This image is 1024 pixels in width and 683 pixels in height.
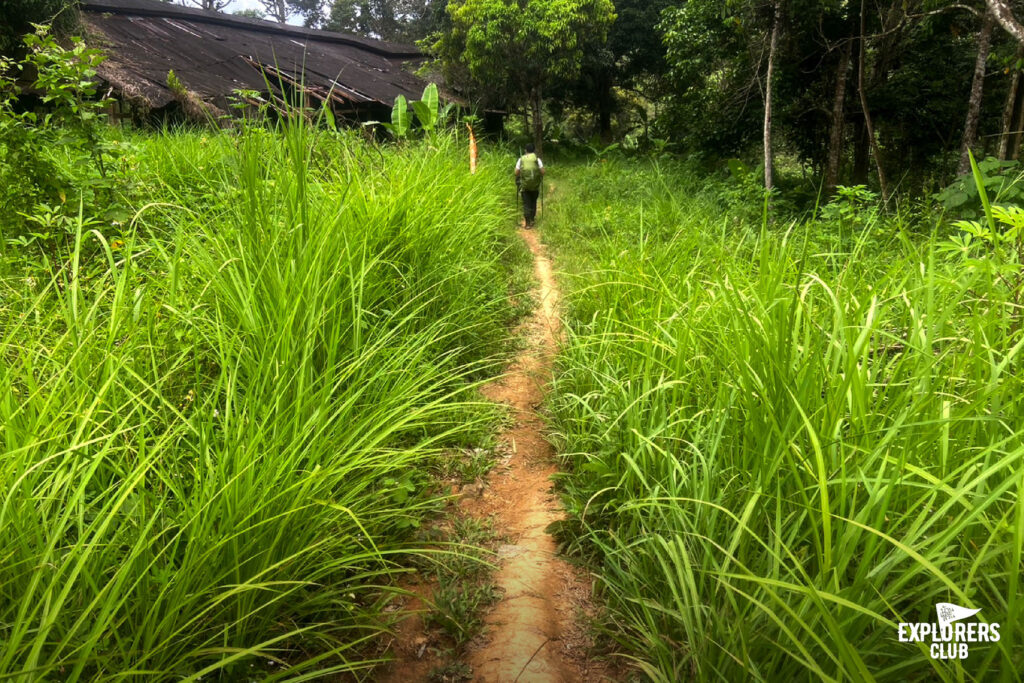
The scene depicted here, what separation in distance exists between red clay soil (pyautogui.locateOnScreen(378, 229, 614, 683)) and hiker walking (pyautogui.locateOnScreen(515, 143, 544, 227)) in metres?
6.06

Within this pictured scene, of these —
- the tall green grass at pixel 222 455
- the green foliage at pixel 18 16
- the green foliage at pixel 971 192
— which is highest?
the green foliage at pixel 18 16

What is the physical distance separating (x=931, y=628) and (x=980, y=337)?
1.03m

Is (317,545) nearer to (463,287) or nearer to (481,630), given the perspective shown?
(481,630)

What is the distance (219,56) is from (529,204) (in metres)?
11.6

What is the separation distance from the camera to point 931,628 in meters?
1.22

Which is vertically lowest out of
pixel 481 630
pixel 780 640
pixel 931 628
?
pixel 481 630

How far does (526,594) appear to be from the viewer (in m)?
1.94

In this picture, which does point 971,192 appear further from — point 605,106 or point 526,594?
point 605,106

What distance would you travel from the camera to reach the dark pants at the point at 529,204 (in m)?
8.75

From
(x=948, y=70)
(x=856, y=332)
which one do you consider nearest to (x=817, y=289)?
(x=856, y=332)

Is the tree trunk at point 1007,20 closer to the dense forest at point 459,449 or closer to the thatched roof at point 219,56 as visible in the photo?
the dense forest at point 459,449

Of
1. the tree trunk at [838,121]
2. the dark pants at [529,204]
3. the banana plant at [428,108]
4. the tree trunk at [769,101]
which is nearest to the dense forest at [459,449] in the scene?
Answer: the tree trunk at [769,101]

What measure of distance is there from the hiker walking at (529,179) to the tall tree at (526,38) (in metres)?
9.22

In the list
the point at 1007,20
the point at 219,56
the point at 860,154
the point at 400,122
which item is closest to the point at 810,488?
the point at 1007,20
